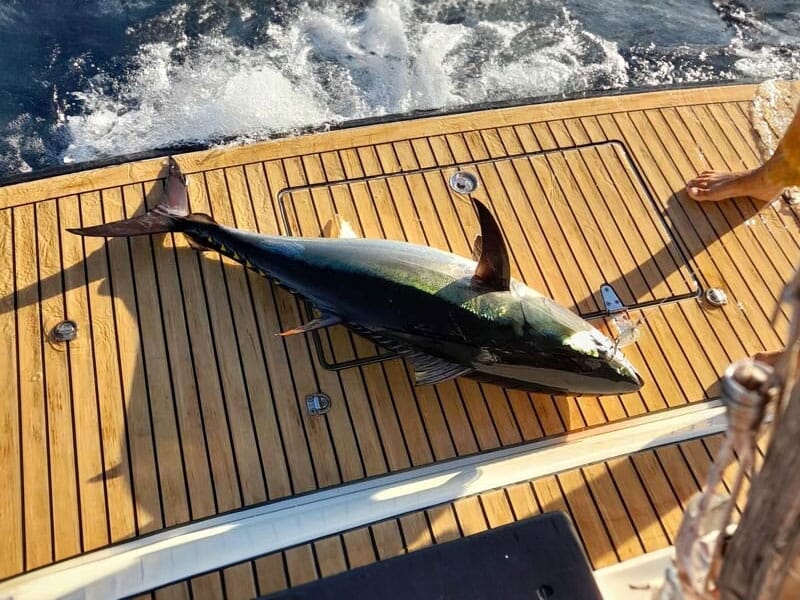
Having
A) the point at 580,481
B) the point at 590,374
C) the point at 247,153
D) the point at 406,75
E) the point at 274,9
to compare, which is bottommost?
the point at 580,481

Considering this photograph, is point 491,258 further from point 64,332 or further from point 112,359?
point 64,332

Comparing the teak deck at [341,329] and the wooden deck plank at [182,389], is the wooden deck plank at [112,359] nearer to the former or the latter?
the teak deck at [341,329]

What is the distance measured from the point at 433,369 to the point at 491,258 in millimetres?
533

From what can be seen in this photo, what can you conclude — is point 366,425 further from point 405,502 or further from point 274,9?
point 274,9

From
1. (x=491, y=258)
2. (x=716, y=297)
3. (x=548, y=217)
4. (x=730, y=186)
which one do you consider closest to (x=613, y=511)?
(x=491, y=258)

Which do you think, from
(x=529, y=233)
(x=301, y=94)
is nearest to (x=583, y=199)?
(x=529, y=233)

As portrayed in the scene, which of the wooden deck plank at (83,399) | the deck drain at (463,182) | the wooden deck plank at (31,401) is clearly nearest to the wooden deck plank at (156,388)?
the wooden deck plank at (83,399)

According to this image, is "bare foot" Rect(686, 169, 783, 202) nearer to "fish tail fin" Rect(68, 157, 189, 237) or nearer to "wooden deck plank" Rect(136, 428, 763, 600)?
"wooden deck plank" Rect(136, 428, 763, 600)

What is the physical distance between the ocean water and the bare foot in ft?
3.70

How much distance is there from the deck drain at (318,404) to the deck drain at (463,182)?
141 centimetres

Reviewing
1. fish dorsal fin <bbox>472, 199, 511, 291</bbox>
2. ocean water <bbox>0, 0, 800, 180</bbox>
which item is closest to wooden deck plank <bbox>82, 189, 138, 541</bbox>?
ocean water <bbox>0, 0, 800, 180</bbox>

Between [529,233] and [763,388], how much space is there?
2.57 m

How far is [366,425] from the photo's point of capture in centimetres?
299

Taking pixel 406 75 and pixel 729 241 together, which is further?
pixel 406 75
